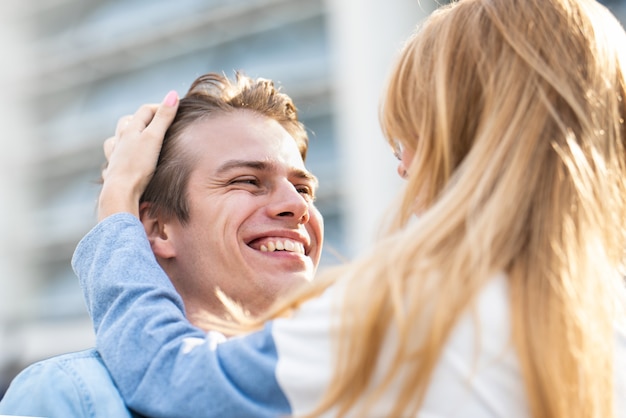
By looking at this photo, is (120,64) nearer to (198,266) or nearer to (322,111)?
(322,111)

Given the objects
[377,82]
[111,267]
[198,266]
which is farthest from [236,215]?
[377,82]

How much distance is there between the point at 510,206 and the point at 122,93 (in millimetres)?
22552

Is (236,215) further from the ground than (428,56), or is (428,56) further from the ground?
(428,56)

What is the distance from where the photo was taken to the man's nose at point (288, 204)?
2.62 metres

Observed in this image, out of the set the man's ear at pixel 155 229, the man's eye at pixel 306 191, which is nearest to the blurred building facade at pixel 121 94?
the man's eye at pixel 306 191

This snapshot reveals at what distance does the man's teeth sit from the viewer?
262 cm

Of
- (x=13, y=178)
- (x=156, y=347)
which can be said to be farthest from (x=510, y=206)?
(x=13, y=178)

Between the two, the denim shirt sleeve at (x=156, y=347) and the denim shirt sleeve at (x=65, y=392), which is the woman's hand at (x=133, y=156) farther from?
the denim shirt sleeve at (x=65, y=392)

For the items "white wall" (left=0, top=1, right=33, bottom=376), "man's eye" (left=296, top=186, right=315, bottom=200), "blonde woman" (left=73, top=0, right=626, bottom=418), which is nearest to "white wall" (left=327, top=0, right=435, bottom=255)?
"white wall" (left=0, top=1, right=33, bottom=376)

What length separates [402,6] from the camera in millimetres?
17625

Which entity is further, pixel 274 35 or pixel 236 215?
pixel 274 35

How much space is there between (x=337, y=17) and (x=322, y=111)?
2.11 metres

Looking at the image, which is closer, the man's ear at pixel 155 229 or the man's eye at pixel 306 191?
the man's ear at pixel 155 229

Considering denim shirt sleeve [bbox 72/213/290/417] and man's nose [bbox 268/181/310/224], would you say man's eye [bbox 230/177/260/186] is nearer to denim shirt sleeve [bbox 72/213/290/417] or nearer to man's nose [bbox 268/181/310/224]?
man's nose [bbox 268/181/310/224]
